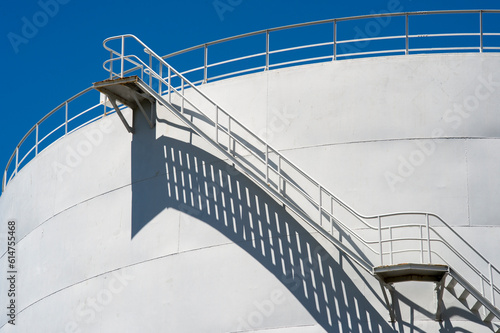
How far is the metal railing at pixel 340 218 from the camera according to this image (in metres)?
17.4

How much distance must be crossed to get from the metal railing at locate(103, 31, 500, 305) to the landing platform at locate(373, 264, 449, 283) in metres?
0.20

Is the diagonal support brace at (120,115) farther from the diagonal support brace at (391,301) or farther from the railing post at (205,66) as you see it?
the diagonal support brace at (391,301)

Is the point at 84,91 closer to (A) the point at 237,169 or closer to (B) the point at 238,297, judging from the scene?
(A) the point at 237,169

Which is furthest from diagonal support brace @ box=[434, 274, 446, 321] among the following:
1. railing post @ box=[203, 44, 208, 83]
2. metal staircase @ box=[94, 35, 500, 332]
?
railing post @ box=[203, 44, 208, 83]

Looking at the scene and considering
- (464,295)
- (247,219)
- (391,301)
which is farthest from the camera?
(247,219)

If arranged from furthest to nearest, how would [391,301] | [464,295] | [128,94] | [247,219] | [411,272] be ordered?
[128,94] → [247,219] → [391,301] → [464,295] → [411,272]

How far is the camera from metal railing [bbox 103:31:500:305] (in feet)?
57.1

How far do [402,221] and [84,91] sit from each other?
9484mm

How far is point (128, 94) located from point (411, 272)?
7.79 metres

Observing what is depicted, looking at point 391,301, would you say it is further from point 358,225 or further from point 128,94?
point 128,94

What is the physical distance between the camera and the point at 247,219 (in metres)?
19.0

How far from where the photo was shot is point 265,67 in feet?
67.2

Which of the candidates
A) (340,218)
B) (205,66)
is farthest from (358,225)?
(205,66)

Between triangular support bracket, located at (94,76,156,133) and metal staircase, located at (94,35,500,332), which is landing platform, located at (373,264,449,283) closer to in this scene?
metal staircase, located at (94,35,500,332)
